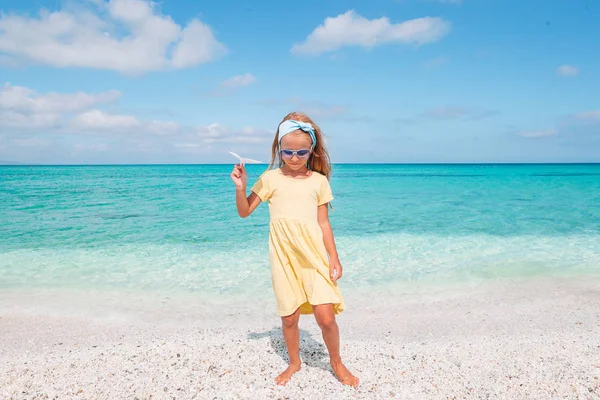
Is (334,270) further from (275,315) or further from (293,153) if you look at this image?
(275,315)

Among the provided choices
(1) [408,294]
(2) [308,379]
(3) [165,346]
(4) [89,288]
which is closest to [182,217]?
(4) [89,288]

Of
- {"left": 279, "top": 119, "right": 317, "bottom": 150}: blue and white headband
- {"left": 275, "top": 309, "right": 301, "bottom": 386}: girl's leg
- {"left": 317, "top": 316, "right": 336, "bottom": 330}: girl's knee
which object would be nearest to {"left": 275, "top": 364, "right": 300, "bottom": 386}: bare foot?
{"left": 275, "top": 309, "right": 301, "bottom": 386}: girl's leg

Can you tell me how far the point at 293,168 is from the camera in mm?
3070

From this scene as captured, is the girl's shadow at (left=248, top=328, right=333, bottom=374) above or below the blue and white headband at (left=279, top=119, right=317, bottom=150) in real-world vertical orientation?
below

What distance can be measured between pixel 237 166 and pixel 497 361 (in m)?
2.75

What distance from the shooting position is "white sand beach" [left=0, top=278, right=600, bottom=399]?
3162 mm

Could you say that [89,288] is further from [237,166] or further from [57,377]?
[237,166]

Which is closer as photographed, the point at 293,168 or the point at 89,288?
the point at 293,168

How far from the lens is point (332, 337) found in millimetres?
3117

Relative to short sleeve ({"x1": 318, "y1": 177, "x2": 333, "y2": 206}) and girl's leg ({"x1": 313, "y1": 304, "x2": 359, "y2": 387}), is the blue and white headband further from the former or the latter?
girl's leg ({"x1": 313, "y1": 304, "x2": 359, "y2": 387})

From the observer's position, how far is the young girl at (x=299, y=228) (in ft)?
9.86

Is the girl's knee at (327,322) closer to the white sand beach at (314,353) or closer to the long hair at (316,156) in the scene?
the white sand beach at (314,353)

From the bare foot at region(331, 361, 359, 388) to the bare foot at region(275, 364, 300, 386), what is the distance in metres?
0.30

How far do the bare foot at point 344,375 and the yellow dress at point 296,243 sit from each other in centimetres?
49
